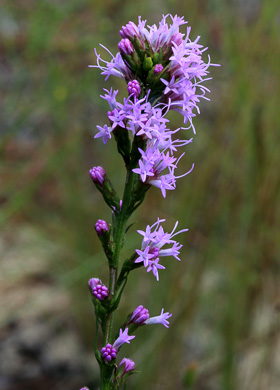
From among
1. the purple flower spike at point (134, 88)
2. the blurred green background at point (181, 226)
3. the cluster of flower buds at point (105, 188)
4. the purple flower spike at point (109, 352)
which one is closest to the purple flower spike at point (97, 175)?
the cluster of flower buds at point (105, 188)

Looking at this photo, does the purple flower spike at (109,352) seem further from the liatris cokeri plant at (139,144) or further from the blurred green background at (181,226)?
the blurred green background at (181,226)

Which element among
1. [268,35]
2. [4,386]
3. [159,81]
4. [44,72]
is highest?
[44,72]

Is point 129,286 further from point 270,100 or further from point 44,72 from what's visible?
point 44,72

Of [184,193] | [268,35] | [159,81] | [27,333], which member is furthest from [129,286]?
[159,81]

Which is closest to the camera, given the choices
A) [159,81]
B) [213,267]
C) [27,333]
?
[159,81]

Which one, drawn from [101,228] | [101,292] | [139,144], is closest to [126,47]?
[139,144]

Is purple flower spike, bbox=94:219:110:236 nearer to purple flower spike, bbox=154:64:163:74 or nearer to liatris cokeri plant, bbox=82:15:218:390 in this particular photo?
liatris cokeri plant, bbox=82:15:218:390

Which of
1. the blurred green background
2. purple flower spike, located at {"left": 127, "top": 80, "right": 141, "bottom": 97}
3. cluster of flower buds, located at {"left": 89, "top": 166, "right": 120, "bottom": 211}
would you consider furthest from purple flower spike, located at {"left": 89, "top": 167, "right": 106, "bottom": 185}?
the blurred green background
